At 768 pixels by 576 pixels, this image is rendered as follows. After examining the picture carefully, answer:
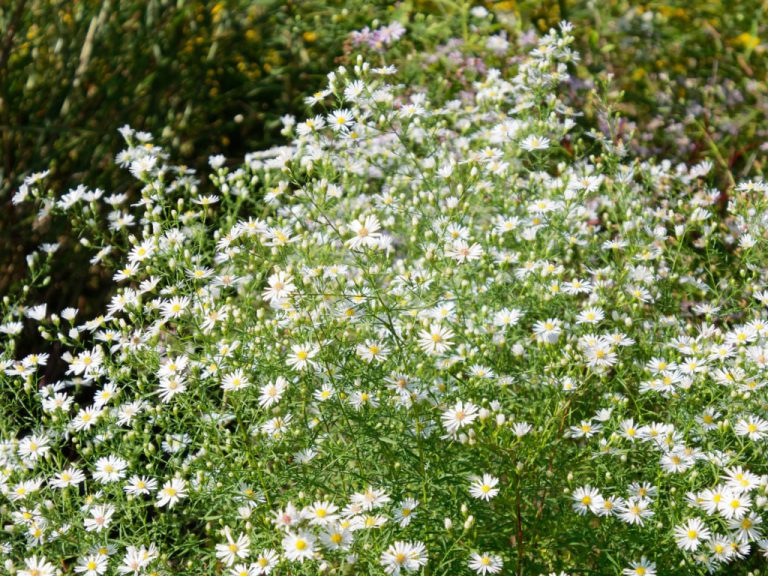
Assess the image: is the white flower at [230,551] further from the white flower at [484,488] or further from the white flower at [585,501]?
the white flower at [585,501]

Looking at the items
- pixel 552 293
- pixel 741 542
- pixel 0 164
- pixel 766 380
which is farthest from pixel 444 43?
pixel 741 542

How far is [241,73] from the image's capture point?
4.99 m

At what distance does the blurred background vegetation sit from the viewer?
414 centimetres

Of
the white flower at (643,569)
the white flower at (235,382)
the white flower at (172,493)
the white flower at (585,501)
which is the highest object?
the white flower at (235,382)

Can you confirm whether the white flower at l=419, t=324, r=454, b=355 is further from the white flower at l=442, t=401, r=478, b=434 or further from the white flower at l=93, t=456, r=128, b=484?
the white flower at l=93, t=456, r=128, b=484

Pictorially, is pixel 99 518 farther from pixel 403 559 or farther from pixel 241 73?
pixel 241 73

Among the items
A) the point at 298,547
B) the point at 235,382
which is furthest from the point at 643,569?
the point at 235,382

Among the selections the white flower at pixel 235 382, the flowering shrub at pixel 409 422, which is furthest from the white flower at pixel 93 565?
the white flower at pixel 235 382

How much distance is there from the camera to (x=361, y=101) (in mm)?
2754

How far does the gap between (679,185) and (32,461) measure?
8.35 ft

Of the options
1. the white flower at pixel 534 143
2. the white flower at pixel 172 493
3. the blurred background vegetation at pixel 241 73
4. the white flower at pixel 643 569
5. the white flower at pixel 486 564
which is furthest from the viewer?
the blurred background vegetation at pixel 241 73

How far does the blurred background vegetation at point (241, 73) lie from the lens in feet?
13.6

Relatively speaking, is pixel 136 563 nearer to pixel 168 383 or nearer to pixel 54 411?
pixel 168 383

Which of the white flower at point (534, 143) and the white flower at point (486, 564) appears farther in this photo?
the white flower at point (534, 143)
